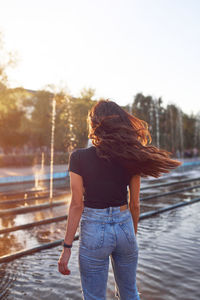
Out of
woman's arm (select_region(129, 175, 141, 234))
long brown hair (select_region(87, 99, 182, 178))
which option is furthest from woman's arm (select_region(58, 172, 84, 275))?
woman's arm (select_region(129, 175, 141, 234))

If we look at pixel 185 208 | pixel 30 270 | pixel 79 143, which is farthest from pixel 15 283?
pixel 79 143

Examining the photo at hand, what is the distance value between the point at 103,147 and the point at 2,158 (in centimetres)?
3006

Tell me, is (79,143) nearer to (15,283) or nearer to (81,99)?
(81,99)

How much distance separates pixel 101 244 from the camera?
6.66 ft

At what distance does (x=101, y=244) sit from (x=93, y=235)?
0.25 feet

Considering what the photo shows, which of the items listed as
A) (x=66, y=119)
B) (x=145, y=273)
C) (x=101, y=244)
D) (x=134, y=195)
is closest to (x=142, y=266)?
(x=145, y=273)

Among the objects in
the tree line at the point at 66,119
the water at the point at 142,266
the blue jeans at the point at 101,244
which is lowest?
the water at the point at 142,266

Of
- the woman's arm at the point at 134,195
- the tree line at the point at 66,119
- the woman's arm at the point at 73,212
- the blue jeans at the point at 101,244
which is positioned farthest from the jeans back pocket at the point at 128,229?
the tree line at the point at 66,119

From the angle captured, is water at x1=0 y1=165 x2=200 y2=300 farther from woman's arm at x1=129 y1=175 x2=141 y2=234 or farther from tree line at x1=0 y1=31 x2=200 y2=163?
tree line at x1=0 y1=31 x2=200 y2=163

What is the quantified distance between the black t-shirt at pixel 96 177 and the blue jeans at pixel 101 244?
59 mm

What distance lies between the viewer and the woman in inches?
81.1

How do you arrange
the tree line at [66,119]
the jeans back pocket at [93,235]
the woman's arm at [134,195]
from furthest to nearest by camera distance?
the tree line at [66,119], the woman's arm at [134,195], the jeans back pocket at [93,235]

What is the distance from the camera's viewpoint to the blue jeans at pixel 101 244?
204 centimetres

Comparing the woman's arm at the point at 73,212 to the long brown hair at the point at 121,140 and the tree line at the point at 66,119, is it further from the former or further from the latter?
the tree line at the point at 66,119
